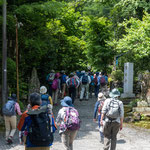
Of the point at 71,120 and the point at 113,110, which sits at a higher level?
the point at 113,110

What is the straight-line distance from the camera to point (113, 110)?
631 centimetres

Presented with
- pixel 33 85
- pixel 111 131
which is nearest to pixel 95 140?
pixel 111 131

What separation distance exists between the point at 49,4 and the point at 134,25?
26.2 feet

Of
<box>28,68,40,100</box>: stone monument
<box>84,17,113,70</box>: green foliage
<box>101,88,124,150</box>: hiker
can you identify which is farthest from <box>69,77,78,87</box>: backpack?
<box>84,17,113,70</box>: green foliage

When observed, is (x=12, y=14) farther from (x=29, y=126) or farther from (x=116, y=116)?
(x=29, y=126)

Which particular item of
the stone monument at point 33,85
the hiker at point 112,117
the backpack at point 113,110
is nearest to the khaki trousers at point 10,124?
the hiker at point 112,117

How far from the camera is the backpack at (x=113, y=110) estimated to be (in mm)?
6297

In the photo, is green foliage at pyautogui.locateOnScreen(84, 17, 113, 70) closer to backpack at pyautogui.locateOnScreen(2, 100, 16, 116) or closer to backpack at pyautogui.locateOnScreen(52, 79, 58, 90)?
backpack at pyautogui.locateOnScreen(52, 79, 58, 90)

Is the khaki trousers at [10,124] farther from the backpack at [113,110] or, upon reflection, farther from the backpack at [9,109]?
the backpack at [113,110]

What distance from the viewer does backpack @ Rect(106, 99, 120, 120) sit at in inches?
248

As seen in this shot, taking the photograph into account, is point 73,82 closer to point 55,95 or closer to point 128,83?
point 55,95

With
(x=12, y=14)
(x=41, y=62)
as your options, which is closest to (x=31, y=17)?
(x=12, y=14)

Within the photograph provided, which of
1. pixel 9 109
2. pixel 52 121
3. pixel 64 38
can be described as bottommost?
pixel 9 109

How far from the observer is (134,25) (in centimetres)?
1691
